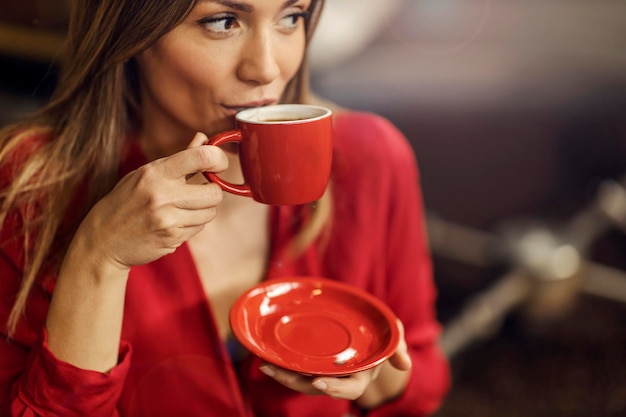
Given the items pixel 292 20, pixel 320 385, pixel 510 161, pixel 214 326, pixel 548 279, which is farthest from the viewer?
pixel 510 161

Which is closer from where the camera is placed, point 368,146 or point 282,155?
point 282,155

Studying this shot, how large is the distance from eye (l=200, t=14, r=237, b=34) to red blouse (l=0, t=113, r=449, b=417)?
0.65ft

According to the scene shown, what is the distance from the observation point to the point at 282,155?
0.60 m

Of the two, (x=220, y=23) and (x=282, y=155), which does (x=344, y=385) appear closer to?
(x=282, y=155)

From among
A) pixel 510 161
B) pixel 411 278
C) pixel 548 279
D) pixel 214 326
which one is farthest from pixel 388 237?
pixel 510 161

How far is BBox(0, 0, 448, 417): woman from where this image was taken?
619 millimetres

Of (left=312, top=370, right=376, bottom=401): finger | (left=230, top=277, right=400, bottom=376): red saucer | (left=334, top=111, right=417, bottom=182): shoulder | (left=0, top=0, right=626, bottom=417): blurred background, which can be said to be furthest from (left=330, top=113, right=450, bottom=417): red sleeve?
(left=0, top=0, right=626, bottom=417): blurred background

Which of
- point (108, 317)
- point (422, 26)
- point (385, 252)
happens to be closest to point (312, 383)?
point (108, 317)

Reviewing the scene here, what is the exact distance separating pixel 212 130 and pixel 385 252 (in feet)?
1.49

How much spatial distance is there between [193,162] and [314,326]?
22 centimetres

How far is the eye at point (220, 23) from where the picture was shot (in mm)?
622

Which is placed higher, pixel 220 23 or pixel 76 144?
pixel 220 23

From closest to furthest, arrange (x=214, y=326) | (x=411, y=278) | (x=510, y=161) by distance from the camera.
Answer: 1. (x=214, y=326)
2. (x=411, y=278)
3. (x=510, y=161)

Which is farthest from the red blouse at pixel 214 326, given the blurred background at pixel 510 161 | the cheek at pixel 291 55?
the blurred background at pixel 510 161
